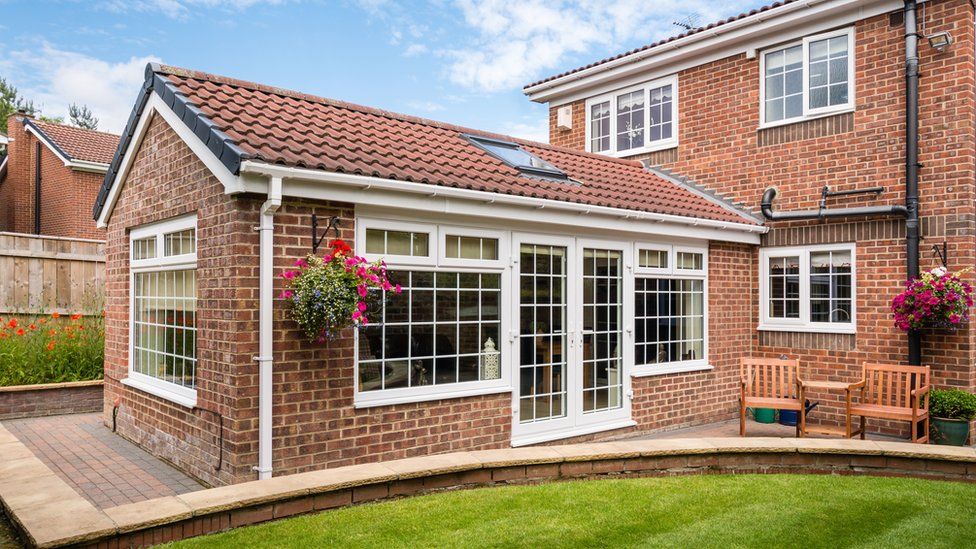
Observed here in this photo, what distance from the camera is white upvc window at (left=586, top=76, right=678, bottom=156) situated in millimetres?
11984

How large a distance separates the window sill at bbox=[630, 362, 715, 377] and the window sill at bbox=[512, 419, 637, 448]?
0.63m

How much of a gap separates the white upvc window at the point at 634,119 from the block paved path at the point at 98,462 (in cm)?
903

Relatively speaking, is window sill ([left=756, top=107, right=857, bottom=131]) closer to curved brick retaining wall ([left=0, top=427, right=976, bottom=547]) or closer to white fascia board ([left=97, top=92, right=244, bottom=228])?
curved brick retaining wall ([left=0, top=427, right=976, bottom=547])

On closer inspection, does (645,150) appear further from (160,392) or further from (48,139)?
(48,139)

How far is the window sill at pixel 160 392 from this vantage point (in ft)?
22.0

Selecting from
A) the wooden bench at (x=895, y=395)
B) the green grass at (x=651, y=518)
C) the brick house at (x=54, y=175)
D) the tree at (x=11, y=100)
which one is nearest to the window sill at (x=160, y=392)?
the green grass at (x=651, y=518)

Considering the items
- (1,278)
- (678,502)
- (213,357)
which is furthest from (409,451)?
(1,278)

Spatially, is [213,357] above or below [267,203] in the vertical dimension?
below

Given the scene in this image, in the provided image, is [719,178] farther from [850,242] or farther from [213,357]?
[213,357]

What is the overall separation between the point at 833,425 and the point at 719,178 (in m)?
4.04

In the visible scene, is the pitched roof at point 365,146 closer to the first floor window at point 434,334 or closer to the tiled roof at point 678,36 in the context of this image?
the first floor window at point 434,334

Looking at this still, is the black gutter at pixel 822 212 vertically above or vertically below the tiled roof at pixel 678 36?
below

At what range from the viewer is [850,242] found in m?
9.61

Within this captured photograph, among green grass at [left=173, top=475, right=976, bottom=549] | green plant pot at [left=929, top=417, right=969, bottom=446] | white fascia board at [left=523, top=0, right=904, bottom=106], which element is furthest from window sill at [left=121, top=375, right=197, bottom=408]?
white fascia board at [left=523, top=0, right=904, bottom=106]
